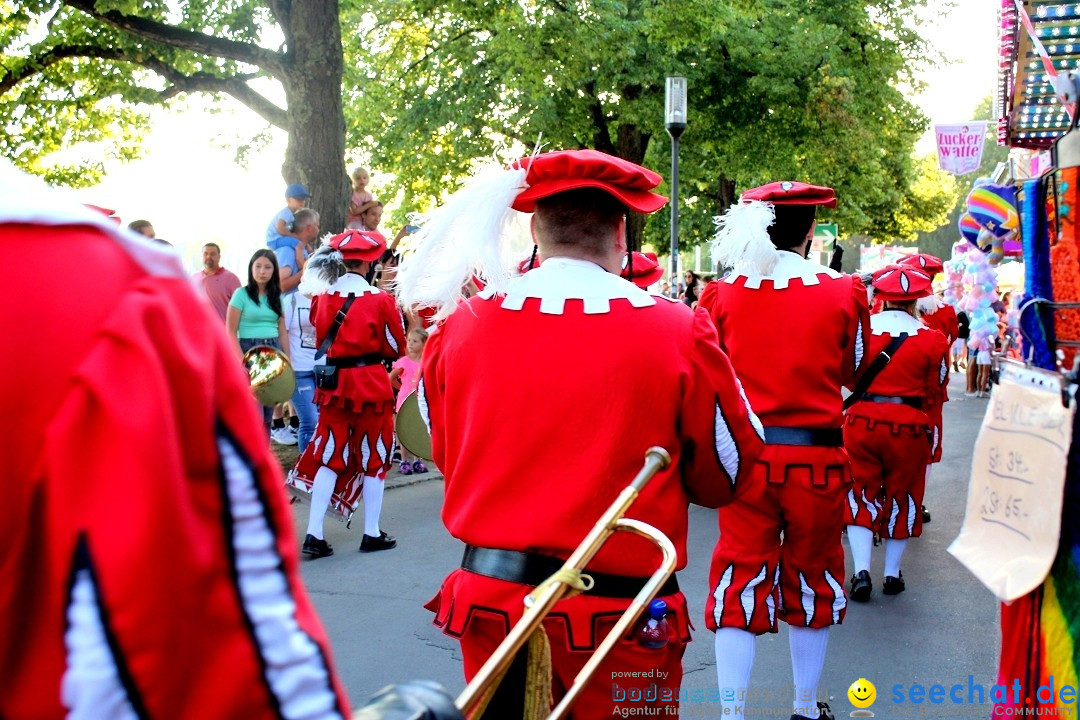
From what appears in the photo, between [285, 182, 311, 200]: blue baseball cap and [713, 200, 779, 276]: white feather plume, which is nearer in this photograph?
[713, 200, 779, 276]: white feather plume

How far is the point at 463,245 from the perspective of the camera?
2.63 metres

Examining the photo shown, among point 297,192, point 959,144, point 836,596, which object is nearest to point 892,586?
point 836,596

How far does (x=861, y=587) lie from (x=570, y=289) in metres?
4.05

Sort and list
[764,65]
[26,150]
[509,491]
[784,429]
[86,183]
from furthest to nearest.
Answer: [764,65]
[86,183]
[26,150]
[784,429]
[509,491]

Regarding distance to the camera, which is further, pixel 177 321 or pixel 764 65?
pixel 764 65

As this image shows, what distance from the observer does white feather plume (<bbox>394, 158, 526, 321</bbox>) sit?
262 centimetres

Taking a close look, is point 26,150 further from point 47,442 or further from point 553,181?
point 47,442

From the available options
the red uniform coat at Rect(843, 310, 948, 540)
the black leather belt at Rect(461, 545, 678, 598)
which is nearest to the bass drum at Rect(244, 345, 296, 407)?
the red uniform coat at Rect(843, 310, 948, 540)

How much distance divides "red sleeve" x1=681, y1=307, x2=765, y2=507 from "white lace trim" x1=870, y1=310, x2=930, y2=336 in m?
4.21

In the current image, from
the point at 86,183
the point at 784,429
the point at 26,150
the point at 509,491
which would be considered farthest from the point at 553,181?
the point at 86,183

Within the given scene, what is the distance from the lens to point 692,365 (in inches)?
97.7

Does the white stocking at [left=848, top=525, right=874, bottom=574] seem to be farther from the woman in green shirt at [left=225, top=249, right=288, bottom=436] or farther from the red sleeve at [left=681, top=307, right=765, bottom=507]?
the woman in green shirt at [left=225, top=249, right=288, bottom=436]

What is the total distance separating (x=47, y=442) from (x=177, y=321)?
0.43 feet

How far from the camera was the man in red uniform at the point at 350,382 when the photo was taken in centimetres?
677
